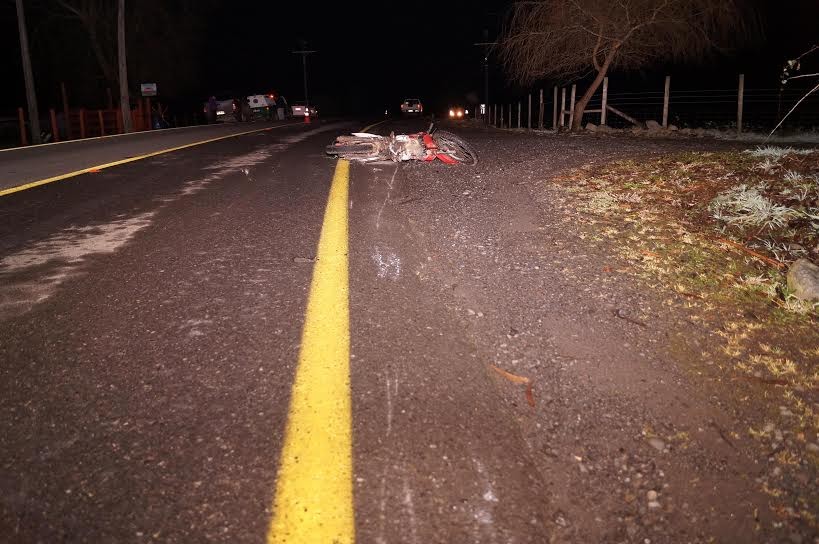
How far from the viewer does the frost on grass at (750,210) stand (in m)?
3.93

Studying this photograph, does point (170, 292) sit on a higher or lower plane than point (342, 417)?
higher

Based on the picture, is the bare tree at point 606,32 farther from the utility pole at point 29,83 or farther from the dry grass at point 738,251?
the utility pole at point 29,83

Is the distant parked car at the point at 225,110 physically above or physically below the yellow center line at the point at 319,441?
above

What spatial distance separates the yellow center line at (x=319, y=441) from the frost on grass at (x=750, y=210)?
119 inches

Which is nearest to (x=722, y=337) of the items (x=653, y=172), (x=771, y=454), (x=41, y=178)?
(x=771, y=454)

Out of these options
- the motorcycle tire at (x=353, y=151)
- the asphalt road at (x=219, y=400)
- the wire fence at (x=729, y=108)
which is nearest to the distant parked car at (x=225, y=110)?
the wire fence at (x=729, y=108)

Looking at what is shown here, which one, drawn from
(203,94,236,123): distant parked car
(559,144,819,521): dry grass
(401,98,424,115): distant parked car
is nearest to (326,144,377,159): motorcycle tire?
(559,144,819,521): dry grass

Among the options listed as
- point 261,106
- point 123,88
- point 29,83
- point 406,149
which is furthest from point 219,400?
point 261,106

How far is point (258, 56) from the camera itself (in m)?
86.9

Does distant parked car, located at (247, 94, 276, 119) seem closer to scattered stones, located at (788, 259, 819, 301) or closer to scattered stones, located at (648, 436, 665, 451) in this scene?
scattered stones, located at (788, 259, 819, 301)

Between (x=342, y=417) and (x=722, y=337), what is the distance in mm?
1820

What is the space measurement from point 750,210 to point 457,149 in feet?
Result: 14.7

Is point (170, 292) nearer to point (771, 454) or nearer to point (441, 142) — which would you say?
point (771, 454)

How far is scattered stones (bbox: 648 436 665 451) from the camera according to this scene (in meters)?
1.80
